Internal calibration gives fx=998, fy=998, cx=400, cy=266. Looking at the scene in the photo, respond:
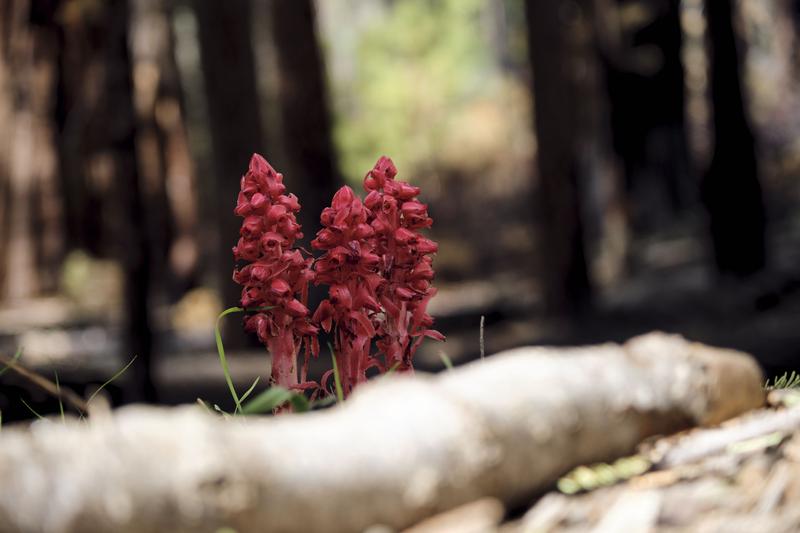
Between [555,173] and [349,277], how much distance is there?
8171 mm

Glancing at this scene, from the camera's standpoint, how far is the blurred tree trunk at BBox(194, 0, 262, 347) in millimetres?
10555

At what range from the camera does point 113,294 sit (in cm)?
1933

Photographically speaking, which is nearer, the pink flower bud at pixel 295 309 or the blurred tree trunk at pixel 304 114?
the pink flower bud at pixel 295 309

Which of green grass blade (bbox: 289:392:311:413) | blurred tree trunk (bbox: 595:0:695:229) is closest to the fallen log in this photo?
green grass blade (bbox: 289:392:311:413)

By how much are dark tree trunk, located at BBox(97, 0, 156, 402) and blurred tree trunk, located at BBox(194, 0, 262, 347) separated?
3.11 m

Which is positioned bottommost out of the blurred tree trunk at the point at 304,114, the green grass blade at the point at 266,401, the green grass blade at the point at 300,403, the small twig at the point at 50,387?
the green grass blade at the point at 300,403

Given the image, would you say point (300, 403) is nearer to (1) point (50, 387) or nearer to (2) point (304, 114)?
(1) point (50, 387)

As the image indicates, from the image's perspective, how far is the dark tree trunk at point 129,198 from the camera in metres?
7.09

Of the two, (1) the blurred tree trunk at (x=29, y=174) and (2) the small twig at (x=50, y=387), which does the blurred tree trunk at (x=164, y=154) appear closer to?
(1) the blurred tree trunk at (x=29, y=174)

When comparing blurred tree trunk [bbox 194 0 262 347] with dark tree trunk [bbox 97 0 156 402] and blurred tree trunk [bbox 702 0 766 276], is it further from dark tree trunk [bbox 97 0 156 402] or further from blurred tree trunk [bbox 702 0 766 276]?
blurred tree trunk [bbox 702 0 766 276]

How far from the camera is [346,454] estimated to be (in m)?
1.46

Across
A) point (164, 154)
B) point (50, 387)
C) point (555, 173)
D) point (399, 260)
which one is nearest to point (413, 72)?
→ point (164, 154)

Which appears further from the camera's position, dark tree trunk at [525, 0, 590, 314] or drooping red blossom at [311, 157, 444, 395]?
dark tree trunk at [525, 0, 590, 314]

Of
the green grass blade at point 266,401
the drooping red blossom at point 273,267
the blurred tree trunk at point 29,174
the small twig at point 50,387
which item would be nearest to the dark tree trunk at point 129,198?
the drooping red blossom at point 273,267
